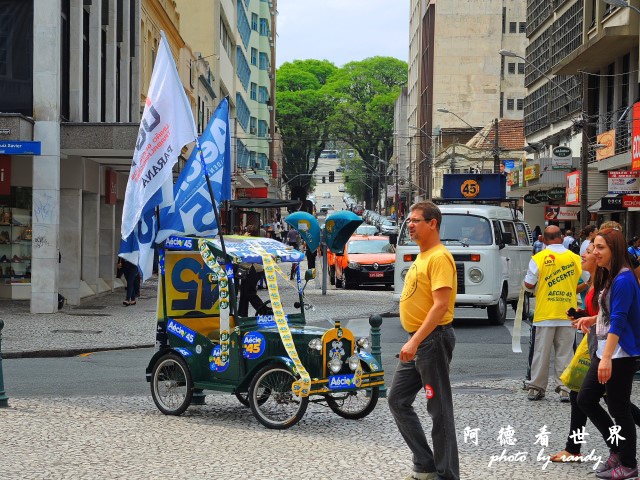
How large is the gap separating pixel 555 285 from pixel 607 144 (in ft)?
97.3

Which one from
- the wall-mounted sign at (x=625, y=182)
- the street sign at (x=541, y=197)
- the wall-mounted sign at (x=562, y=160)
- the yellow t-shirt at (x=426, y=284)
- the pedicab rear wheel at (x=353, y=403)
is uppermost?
the wall-mounted sign at (x=562, y=160)

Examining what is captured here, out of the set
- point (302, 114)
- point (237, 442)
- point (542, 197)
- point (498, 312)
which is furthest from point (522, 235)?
point (302, 114)

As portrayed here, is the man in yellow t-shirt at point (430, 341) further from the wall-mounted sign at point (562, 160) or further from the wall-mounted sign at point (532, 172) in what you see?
the wall-mounted sign at point (532, 172)

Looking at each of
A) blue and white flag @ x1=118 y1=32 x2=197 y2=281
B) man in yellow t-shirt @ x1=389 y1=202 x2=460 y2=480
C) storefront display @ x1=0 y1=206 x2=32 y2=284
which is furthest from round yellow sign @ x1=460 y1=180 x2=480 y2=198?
man in yellow t-shirt @ x1=389 y1=202 x2=460 y2=480

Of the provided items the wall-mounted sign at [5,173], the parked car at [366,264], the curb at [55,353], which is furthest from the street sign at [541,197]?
the curb at [55,353]

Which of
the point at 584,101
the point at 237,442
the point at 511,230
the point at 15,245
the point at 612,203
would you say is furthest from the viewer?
the point at 584,101

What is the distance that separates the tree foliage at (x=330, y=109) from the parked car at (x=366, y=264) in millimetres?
87648

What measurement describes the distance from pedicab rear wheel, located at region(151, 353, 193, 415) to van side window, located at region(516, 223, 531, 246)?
13870 millimetres

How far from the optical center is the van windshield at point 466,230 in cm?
2158

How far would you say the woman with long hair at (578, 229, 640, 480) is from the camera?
786 centimetres

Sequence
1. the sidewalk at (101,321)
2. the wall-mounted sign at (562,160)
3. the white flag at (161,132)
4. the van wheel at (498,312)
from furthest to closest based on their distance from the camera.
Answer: the wall-mounted sign at (562,160)
the van wheel at (498,312)
the sidewalk at (101,321)
the white flag at (161,132)

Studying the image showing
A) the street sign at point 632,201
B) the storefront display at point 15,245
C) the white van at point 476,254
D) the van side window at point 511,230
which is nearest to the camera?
the white van at point 476,254

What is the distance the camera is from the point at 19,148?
22.7 meters

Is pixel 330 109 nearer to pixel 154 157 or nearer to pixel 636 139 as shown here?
pixel 636 139
